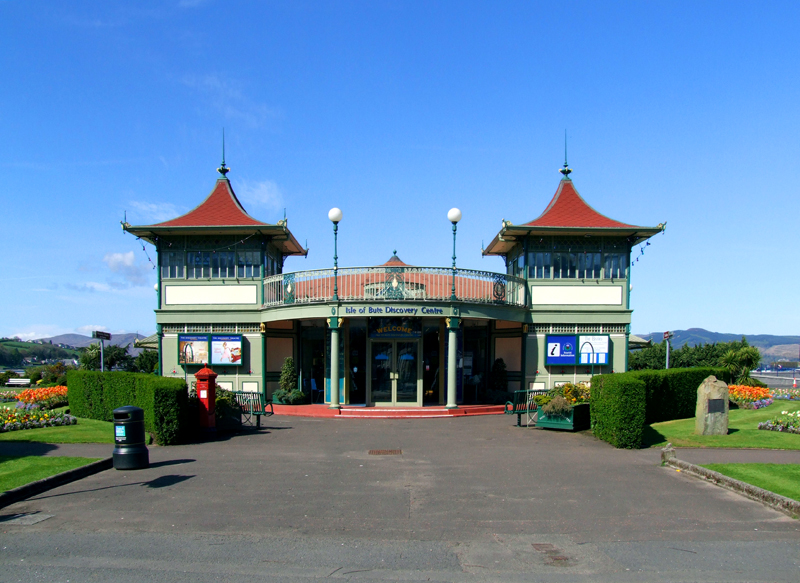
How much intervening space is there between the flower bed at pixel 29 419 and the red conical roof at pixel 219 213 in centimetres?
→ 848

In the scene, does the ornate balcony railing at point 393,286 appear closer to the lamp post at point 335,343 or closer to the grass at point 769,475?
the lamp post at point 335,343

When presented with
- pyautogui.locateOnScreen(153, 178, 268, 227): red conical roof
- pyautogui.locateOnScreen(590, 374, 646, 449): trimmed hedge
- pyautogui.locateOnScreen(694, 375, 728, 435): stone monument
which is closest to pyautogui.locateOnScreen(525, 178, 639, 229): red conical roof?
pyautogui.locateOnScreen(694, 375, 728, 435): stone monument

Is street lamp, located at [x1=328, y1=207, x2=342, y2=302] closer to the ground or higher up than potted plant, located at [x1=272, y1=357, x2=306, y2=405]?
higher up

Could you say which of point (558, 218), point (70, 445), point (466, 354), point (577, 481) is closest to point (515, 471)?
point (577, 481)

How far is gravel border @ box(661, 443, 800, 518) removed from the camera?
8.05 metres

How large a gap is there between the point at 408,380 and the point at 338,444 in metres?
7.85

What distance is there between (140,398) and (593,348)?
16.3 m

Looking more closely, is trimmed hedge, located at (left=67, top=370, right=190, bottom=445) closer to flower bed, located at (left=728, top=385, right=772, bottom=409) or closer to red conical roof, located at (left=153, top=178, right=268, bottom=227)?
red conical roof, located at (left=153, top=178, right=268, bottom=227)

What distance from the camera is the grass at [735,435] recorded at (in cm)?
1289

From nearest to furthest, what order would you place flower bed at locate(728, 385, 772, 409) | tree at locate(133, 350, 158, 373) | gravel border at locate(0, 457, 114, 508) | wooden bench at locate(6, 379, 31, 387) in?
1. gravel border at locate(0, 457, 114, 508)
2. flower bed at locate(728, 385, 772, 409)
3. wooden bench at locate(6, 379, 31, 387)
4. tree at locate(133, 350, 158, 373)

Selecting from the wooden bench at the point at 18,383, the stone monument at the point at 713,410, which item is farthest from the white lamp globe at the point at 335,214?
the wooden bench at the point at 18,383

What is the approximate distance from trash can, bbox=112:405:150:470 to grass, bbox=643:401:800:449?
10.5 m

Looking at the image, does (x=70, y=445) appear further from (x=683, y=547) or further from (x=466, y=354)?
(x=466, y=354)

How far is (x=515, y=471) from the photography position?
1082cm
